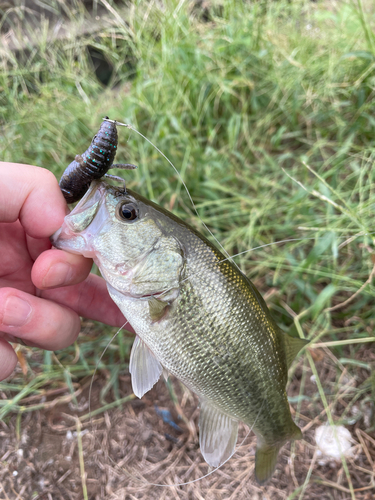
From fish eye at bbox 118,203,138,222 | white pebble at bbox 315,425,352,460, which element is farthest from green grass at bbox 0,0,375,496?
fish eye at bbox 118,203,138,222

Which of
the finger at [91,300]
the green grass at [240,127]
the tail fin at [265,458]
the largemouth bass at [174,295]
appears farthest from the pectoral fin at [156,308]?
the green grass at [240,127]

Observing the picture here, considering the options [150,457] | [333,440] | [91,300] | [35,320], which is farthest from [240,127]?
[150,457]

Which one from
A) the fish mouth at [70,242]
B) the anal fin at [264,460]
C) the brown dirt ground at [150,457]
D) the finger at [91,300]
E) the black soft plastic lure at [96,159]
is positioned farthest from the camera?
the brown dirt ground at [150,457]

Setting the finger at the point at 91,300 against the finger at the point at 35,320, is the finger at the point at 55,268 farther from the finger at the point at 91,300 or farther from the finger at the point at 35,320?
the finger at the point at 91,300

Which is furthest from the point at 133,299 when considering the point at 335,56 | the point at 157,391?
the point at 335,56

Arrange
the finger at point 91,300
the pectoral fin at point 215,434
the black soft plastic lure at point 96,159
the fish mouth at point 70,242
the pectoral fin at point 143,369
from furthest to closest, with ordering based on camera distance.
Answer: the finger at point 91,300 < the pectoral fin at point 215,434 < the pectoral fin at point 143,369 < the fish mouth at point 70,242 < the black soft plastic lure at point 96,159

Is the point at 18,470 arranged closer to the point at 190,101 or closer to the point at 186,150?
the point at 186,150

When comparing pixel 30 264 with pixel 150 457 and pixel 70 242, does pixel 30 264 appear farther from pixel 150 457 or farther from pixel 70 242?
pixel 150 457
